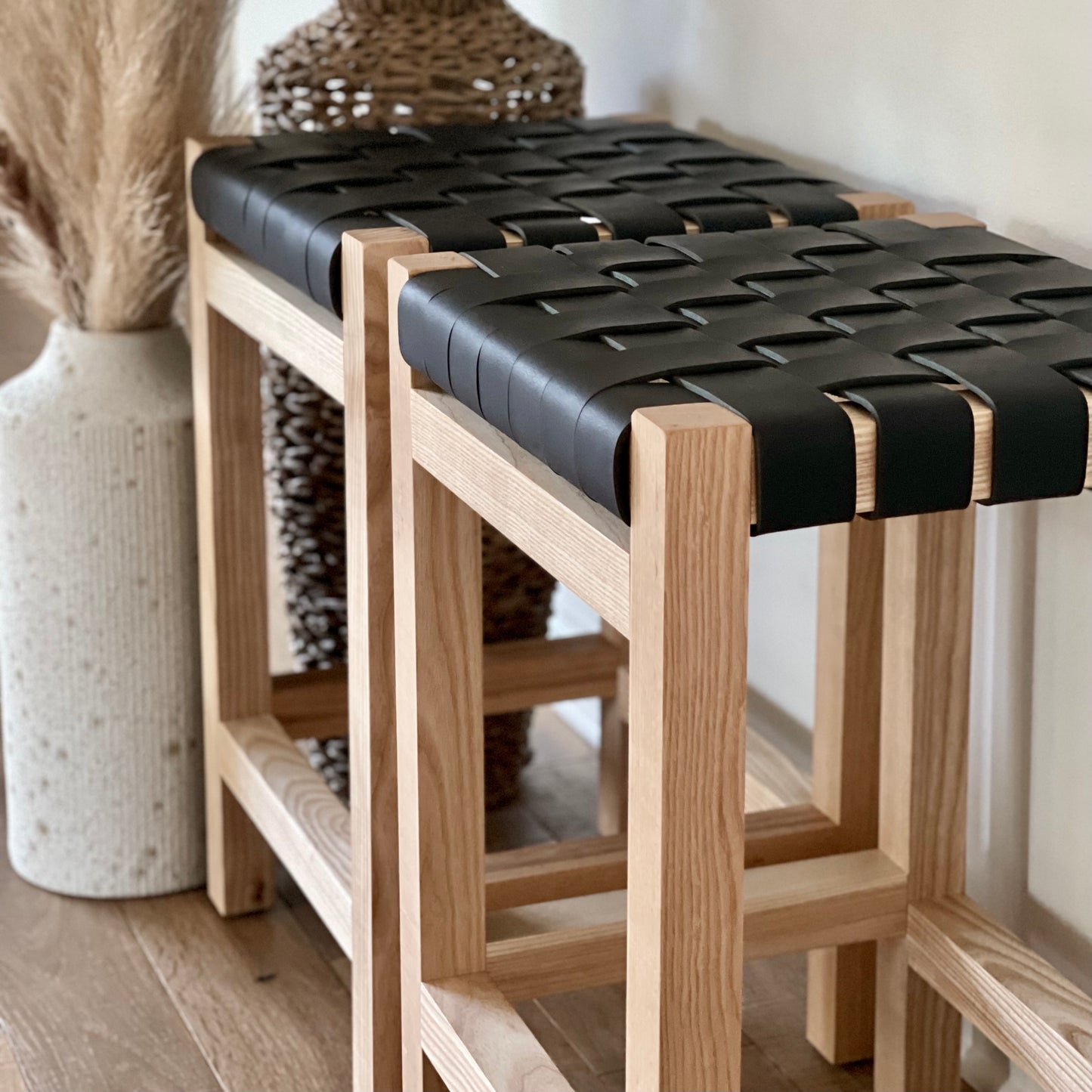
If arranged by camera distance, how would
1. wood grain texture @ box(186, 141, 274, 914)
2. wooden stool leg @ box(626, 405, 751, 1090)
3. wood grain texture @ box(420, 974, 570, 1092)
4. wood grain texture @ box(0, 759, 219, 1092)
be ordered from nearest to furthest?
wooden stool leg @ box(626, 405, 751, 1090), wood grain texture @ box(420, 974, 570, 1092), wood grain texture @ box(0, 759, 219, 1092), wood grain texture @ box(186, 141, 274, 914)

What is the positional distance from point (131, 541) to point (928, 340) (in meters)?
0.86

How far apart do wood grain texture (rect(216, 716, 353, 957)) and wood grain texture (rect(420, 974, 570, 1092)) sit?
0.15 metres

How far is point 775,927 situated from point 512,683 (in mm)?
470

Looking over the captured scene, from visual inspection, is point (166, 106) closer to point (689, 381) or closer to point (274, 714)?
point (274, 714)

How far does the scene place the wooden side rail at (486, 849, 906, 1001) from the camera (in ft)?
3.54

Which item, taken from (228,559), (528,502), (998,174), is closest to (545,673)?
(228,559)

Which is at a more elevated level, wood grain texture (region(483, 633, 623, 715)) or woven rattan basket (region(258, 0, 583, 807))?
woven rattan basket (region(258, 0, 583, 807))

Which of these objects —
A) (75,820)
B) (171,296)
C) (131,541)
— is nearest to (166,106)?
(171,296)

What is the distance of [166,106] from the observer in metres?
1.41

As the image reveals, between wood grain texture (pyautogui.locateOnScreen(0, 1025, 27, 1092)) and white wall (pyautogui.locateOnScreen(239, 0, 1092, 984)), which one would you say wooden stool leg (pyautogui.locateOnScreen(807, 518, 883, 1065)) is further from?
wood grain texture (pyautogui.locateOnScreen(0, 1025, 27, 1092))

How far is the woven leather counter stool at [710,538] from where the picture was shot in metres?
0.70

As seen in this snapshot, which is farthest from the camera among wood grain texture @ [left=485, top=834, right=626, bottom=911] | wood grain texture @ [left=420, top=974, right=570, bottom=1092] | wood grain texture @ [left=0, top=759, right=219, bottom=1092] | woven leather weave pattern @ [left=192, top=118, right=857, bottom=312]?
wood grain texture @ [left=0, top=759, right=219, bottom=1092]

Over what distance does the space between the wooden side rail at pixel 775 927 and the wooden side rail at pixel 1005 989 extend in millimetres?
31

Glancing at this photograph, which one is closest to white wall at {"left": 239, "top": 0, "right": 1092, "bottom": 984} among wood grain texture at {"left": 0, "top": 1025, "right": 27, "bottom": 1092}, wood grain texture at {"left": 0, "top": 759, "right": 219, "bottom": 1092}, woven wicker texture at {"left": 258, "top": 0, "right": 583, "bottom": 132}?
woven wicker texture at {"left": 258, "top": 0, "right": 583, "bottom": 132}
